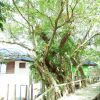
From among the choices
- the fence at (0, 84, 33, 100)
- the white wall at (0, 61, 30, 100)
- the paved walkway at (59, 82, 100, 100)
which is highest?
the white wall at (0, 61, 30, 100)

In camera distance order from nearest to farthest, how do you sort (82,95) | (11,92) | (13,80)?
(82,95)
(11,92)
(13,80)

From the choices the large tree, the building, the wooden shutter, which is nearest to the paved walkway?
the large tree

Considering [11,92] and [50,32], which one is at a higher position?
[50,32]

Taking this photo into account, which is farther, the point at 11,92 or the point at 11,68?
Answer: the point at 11,68

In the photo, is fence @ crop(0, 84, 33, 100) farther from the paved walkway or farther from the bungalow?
the paved walkway

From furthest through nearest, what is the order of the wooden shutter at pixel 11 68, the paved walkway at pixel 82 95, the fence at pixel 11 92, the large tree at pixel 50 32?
1. the wooden shutter at pixel 11 68
2. the fence at pixel 11 92
3. the paved walkway at pixel 82 95
4. the large tree at pixel 50 32

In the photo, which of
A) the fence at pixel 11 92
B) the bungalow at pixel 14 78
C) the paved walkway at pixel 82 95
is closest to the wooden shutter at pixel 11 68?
the bungalow at pixel 14 78

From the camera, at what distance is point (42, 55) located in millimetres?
15078

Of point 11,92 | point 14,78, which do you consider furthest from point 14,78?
point 11,92

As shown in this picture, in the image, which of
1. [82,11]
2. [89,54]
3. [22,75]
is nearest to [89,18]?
[82,11]

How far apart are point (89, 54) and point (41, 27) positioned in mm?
6213

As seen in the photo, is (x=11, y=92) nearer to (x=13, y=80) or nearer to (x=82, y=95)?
(x=13, y=80)

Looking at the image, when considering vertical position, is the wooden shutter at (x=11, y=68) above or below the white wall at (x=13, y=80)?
above

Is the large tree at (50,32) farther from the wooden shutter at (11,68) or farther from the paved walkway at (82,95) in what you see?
the wooden shutter at (11,68)
